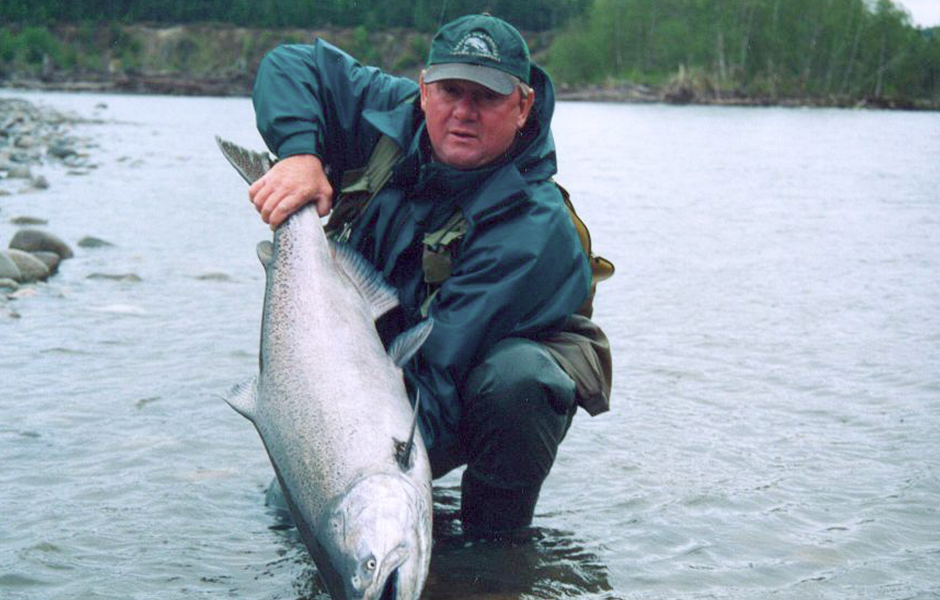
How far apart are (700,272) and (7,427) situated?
6987 mm

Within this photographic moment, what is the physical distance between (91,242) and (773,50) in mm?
83934

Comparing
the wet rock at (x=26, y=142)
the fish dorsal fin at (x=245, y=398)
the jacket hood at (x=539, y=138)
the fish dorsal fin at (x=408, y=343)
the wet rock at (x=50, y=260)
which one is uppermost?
the jacket hood at (x=539, y=138)

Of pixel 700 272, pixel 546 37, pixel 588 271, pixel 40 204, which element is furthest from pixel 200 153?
pixel 546 37

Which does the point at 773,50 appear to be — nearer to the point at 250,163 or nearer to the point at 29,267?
the point at 29,267

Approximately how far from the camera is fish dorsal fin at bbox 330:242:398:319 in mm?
3371

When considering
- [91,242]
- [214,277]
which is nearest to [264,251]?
[214,277]

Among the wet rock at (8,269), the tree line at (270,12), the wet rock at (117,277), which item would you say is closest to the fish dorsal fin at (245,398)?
the wet rock at (8,269)

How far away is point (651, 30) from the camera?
329ft

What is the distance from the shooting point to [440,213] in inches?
143

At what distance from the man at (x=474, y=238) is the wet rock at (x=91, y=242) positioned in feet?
23.0

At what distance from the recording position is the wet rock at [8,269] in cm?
808

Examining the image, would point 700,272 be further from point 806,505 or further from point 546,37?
point 546,37

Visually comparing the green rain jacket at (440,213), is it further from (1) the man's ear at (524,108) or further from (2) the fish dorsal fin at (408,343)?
(2) the fish dorsal fin at (408,343)

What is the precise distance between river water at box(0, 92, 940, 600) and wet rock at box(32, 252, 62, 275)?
0.09m
